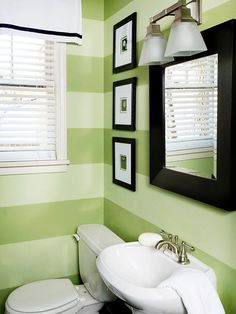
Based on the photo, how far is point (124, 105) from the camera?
6.72ft

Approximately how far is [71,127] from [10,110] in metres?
0.42

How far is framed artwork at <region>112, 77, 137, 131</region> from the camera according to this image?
194cm

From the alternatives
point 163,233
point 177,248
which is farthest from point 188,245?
point 163,233

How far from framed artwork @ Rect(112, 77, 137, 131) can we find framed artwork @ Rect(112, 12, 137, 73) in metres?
0.10

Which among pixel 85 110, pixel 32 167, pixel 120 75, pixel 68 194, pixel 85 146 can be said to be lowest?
pixel 68 194

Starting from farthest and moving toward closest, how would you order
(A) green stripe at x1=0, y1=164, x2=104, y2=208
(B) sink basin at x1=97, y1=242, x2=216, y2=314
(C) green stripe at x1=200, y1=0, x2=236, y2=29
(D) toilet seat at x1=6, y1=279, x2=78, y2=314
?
(A) green stripe at x1=0, y1=164, x2=104, y2=208 < (D) toilet seat at x1=6, y1=279, x2=78, y2=314 < (C) green stripe at x1=200, y1=0, x2=236, y2=29 < (B) sink basin at x1=97, y1=242, x2=216, y2=314

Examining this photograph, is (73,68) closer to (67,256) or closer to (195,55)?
(195,55)

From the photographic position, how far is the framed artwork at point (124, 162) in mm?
1981

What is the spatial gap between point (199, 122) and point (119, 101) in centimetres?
81

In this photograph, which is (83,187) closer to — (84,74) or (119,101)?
(119,101)

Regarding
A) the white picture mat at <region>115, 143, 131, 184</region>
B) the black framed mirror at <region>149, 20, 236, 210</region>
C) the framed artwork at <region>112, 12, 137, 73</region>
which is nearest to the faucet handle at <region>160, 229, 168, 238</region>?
the black framed mirror at <region>149, 20, 236, 210</region>

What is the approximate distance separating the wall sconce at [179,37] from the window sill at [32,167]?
3.39 ft

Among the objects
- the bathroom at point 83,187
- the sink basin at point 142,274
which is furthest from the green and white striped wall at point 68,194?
the sink basin at point 142,274

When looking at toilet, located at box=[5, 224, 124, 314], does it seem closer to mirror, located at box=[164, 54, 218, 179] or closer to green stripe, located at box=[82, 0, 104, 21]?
mirror, located at box=[164, 54, 218, 179]
